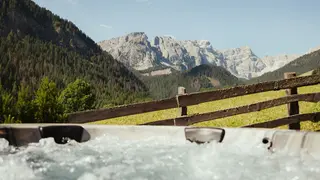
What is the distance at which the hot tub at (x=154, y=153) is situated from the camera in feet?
13.1

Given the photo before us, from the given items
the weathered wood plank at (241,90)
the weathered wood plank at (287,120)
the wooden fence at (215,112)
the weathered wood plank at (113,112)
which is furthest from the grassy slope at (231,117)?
the weathered wood plank at (113,112)

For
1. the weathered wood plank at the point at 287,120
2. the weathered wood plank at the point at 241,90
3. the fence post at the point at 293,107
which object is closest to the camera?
the weathered wood plank at the point at 241,90

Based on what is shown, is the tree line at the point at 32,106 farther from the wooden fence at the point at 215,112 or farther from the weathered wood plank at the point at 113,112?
the wooden fence at the point at 215,112

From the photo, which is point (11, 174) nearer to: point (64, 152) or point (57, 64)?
point (64, 152)

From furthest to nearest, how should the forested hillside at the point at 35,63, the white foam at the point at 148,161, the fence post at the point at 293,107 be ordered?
the forested hillside at the point at 35,63
the fence post at the point at 293,107
the white foam at the point at 148,161

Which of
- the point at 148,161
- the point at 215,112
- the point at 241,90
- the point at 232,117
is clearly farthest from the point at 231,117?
the point at 148,161

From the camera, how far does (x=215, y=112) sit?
7.23 metres

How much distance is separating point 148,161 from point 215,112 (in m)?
2.89

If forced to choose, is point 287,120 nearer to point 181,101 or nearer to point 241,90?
point 241,90

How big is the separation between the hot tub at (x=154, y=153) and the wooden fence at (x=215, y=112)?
4.16 ft

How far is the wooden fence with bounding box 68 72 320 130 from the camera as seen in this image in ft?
22.2

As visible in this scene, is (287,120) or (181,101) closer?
(181,101)

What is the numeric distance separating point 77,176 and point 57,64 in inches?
6694

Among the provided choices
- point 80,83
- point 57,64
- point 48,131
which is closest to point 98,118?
point 48,131
